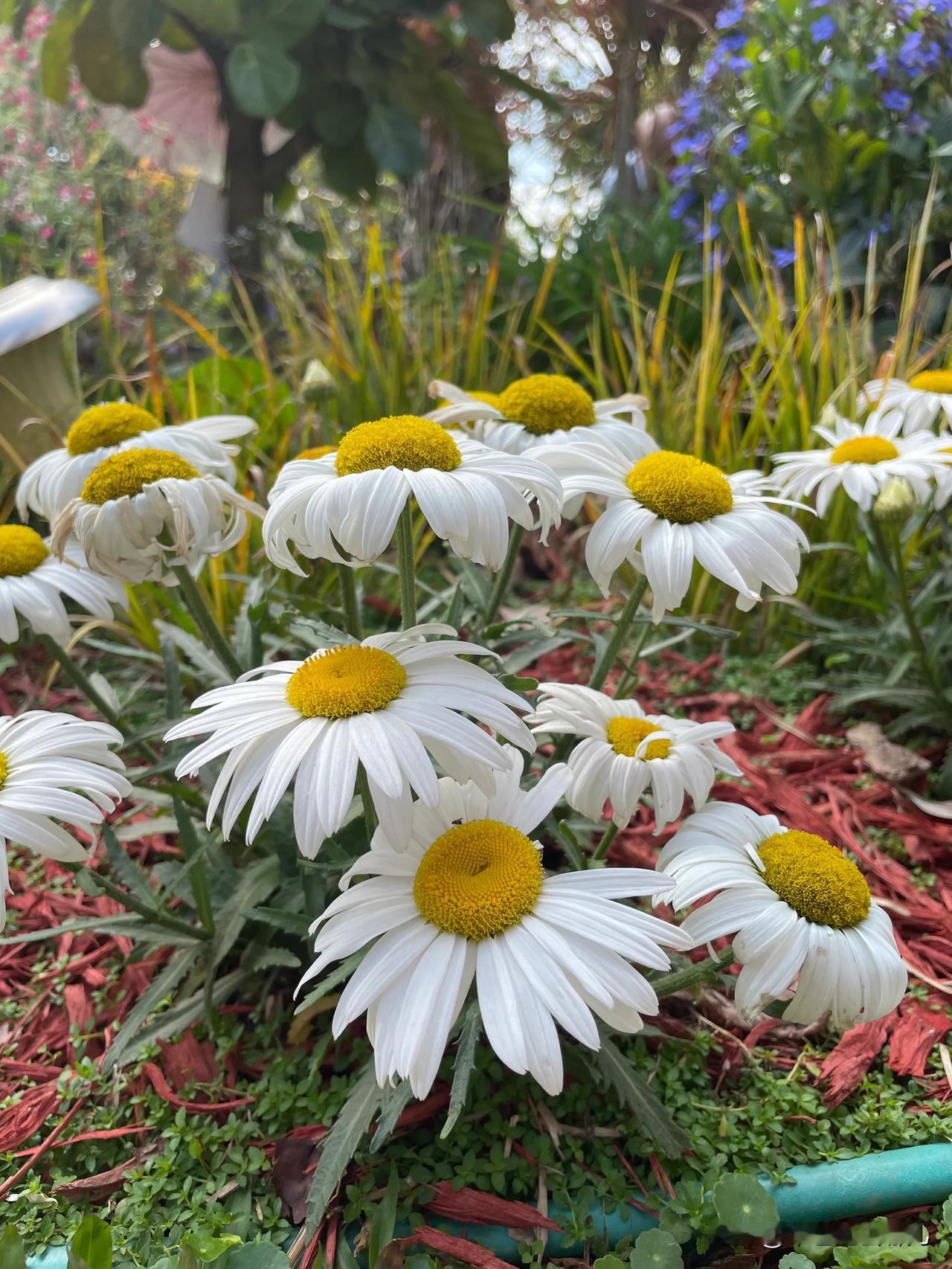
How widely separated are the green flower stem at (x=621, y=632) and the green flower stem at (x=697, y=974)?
1.32ft

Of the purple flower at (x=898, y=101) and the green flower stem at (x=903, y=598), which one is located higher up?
the purple flower at (x=898, y=101)

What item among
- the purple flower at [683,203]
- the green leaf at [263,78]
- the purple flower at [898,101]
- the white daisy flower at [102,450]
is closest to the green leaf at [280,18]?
the green leaf at [263,78]

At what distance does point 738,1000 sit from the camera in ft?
2.65

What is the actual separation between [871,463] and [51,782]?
4.50 feet

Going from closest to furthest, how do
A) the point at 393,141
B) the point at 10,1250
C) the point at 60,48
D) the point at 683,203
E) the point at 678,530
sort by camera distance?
the point at 10,1250 < the point at 678,530 < the point at 60,48 < the point at 393,141 < the point at 683,203

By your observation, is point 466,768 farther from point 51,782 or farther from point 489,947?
point 51,782

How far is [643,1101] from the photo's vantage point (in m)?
0.96

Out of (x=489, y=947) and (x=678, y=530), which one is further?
(x=678, y=530)

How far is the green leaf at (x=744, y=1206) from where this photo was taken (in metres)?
0.87

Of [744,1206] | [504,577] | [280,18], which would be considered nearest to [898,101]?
[280,18]

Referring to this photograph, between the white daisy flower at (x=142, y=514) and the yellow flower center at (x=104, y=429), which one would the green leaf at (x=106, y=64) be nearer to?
the yellow flower center at (x=104, y=429)

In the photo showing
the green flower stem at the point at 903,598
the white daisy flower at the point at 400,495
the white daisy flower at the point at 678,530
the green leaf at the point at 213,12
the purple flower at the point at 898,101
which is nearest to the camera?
the white daisy flower at the point at 400,495

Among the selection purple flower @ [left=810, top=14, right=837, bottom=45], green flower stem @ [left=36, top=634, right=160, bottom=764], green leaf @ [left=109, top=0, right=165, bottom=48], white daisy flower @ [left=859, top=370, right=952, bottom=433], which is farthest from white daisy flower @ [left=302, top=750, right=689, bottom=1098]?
green leaf @ [left=109, top=0, right=165, bottom=48]

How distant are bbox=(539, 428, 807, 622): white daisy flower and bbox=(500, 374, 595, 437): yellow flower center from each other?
0.17 m
